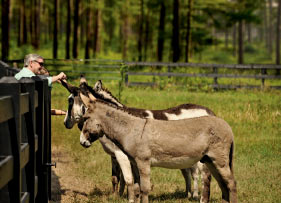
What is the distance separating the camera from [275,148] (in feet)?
42.5

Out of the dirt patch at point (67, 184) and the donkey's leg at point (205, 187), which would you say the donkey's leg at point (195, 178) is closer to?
the donkey's leg at point (205, 187)

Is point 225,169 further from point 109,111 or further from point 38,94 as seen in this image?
point 38,94

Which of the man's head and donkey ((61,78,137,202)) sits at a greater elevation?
the man's head

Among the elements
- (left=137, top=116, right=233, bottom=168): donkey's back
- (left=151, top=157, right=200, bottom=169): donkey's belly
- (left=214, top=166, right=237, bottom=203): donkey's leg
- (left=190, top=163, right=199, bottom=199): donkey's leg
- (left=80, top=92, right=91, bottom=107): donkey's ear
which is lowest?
(left=190, top=163, right=199, bottom=199): donkey's leg

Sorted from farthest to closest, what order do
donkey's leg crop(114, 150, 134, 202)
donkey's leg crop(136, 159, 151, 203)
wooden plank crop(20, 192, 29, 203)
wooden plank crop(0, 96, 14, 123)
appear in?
donkey's leg crop(114, 150, 134, 202), donkey's leg crop(136, 159, 151, 203), wooden plank crop(20, 192, 29, 203), wooden plank crop(0, 96, 14, 123)

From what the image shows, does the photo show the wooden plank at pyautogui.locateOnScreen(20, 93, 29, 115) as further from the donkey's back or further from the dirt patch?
the dirt patch

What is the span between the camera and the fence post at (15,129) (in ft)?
12.4

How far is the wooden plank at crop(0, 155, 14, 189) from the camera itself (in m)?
3.54

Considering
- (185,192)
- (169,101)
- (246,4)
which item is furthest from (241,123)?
(246,4)

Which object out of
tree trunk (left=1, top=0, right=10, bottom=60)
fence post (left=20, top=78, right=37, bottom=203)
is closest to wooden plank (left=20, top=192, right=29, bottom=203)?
fence post (left=20, top=78, right=37, bottom=203)

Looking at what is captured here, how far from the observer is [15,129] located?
3.86 m

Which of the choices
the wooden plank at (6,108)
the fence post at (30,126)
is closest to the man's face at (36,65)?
the fence post at (30,126)

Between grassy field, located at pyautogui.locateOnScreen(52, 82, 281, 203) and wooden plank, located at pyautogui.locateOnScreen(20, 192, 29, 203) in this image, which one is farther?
grassy field, located at pyautogui.locateOnScreen(52, 82, 281, 203)

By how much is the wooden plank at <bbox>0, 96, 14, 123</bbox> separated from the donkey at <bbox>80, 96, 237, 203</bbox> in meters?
3.41
